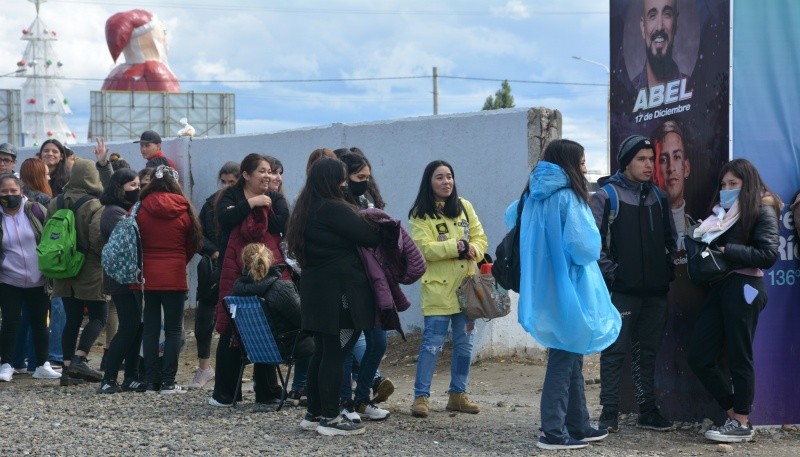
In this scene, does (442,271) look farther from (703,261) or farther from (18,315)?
(18,315)

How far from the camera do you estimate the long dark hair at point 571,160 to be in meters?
6.59

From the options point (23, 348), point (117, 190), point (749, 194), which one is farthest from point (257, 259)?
point (23, 348)

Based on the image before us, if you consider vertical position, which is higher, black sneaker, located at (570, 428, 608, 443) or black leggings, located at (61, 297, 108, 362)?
black leggings, located at (61, 297, 108, 362)

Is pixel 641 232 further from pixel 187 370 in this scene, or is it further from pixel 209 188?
pixel 209 188

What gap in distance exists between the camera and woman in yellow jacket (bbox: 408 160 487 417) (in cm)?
806

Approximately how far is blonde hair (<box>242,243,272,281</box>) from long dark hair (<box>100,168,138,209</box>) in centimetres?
180

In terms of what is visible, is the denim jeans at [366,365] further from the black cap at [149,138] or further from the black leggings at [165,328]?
the black cap at [149,138]

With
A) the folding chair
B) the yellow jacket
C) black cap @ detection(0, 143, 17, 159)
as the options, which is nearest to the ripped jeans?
the yellow jacket

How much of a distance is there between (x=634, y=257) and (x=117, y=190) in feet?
15.0

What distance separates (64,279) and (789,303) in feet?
20.6

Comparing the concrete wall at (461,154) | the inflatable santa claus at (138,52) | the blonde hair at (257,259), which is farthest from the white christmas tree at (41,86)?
the blonde hair at (257,259)

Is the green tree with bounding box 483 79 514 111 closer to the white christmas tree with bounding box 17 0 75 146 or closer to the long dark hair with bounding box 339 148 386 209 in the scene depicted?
the white christmas tree with bounding box 17 0 75 146

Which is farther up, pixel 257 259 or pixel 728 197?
pixel 728 197

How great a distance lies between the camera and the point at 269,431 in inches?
291
